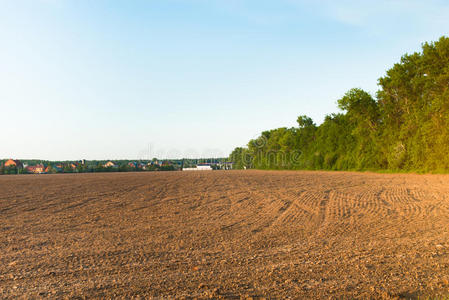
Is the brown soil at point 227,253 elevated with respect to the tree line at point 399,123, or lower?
lower

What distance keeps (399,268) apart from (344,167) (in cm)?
5054

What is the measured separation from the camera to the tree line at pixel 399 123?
32906mm

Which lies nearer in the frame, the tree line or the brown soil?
the brown soil

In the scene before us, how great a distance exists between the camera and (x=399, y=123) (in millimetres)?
41344

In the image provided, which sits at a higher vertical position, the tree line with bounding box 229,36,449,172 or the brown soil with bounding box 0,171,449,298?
the tree line with bounding box 229,36,449,172

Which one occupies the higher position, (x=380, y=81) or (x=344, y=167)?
(x=380, y=81)

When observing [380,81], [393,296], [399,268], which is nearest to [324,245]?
[399,268]

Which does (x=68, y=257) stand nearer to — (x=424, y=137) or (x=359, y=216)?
(x=359, y=216)

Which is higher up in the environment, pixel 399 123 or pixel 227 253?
pixel 399 123

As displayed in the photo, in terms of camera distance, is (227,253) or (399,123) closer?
(227,253)

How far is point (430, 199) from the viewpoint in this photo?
43.5ft

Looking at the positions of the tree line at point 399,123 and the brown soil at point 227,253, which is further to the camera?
the tree line at point 399,123

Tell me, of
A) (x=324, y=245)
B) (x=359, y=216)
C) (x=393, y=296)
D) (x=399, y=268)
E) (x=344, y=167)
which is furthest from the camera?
(x=344, y=167)

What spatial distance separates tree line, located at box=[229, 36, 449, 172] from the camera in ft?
108
